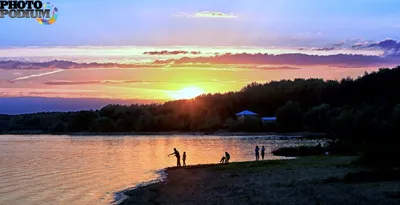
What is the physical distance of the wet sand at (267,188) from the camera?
77.2 ft

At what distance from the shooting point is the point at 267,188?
29.1 metres

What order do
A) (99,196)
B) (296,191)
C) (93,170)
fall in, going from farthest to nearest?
(93,170) < (99,196) < (296,191)

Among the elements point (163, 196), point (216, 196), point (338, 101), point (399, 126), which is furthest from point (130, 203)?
point (338, 101)

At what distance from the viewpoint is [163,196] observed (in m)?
30.3

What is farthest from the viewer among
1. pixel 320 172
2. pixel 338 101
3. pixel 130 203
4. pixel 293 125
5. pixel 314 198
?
pixel 293 125

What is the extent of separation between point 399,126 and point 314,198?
133 feet

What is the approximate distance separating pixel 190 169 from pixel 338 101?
12876 cm

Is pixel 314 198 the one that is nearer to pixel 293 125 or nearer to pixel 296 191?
pixel 296 191

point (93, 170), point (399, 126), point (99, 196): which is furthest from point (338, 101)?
point (99, 196)

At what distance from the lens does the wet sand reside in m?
23.5

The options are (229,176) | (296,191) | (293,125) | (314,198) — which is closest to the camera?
(314,198)

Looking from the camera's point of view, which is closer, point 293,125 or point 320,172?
point 320,172

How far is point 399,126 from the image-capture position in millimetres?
60031

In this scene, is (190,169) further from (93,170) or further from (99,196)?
(99,196)
